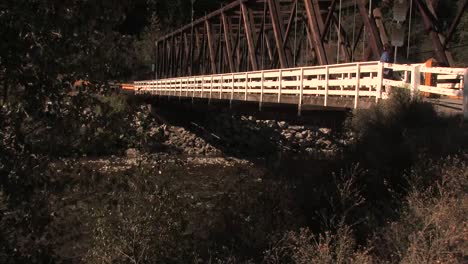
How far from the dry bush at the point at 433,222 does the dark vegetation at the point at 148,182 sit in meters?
0.03

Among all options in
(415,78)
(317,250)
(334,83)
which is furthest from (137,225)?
(334,83)

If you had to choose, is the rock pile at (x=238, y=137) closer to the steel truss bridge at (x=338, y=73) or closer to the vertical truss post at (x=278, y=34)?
the steel truss bridge at (x=338, y=73)

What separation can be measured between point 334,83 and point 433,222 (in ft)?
27.8

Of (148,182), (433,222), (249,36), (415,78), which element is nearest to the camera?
(433,222)

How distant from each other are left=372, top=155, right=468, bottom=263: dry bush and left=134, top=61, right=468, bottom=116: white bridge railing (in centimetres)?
304

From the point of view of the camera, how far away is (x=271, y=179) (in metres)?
14.1

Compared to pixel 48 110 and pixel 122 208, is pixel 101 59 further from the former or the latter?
pixel 122 208

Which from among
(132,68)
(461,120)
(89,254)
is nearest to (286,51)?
(461,120)

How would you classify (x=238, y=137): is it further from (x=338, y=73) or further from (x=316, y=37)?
(x=338, y=73)

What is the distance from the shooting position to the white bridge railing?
13008 mm

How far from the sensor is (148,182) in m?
11.6

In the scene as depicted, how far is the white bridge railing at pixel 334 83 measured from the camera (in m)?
13.0

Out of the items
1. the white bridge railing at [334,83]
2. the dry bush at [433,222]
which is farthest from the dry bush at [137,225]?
the white bridge railing at [334,83]

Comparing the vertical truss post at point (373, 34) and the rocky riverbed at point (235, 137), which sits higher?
the vertical truss post at point (373, 34)
